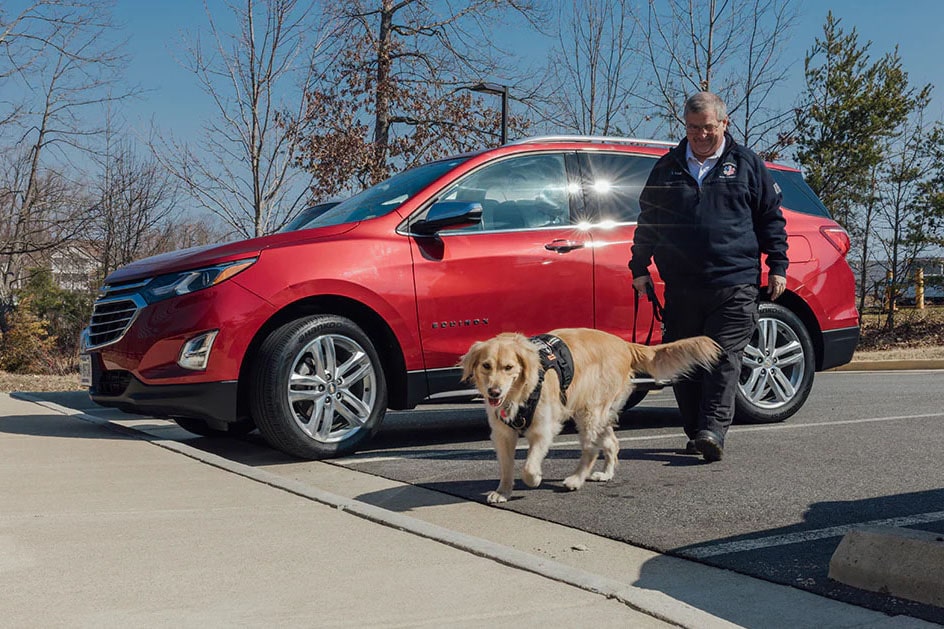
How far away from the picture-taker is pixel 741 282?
5.52 metres

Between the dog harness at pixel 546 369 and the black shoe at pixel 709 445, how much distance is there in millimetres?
1066

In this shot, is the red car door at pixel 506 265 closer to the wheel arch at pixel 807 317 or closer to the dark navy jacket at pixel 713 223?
the dark navy jacket at pixel 713 223

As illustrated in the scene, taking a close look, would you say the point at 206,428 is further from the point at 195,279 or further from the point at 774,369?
the point at 774,369

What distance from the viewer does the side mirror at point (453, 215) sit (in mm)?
5871

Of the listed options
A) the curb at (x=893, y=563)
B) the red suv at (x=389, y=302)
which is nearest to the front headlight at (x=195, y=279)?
the red suv at (x=389, y=302)

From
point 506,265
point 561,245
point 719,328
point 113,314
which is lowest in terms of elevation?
point 719,328

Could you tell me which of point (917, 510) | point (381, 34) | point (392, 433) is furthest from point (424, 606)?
point (381, 34)

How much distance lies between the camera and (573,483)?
484 centimetres

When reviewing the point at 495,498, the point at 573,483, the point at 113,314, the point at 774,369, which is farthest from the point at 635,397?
the point at 113,314

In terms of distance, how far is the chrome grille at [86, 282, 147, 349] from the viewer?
6.00 meters

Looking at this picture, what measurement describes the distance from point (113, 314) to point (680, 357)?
12.0ft

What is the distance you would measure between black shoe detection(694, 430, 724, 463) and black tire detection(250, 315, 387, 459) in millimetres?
1971

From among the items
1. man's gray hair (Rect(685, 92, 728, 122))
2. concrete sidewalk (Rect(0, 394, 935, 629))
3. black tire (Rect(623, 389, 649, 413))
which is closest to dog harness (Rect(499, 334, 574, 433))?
concrete sidewalk (Rect(0, 394, 935, 629))

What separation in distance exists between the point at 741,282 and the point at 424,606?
10.9ft
